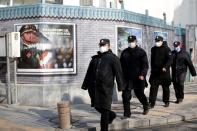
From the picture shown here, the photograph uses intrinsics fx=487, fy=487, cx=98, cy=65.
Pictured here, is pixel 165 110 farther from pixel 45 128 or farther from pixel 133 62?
pixel 45 128

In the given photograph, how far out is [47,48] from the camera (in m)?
14.1

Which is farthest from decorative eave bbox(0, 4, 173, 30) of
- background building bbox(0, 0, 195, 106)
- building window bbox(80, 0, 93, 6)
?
building window bbox(80, 0, 93, 6)

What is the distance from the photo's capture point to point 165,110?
1273cm

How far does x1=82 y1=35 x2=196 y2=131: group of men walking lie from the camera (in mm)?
9484

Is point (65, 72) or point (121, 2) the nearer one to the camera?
point (65, 72)

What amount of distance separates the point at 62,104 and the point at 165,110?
3.67m

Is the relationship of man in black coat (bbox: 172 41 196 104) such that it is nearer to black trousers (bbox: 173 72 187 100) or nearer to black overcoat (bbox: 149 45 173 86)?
black trousers (bbox: 173 72 187 100)

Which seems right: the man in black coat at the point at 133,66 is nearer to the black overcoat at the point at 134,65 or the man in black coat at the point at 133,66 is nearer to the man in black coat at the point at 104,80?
the black overcoat at the point at 134,65

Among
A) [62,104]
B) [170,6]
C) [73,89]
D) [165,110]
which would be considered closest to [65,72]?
[73,89]

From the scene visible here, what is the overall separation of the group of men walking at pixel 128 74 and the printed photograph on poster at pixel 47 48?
279 centimetres

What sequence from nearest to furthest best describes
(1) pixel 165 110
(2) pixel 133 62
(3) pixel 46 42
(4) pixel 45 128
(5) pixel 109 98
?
(5) pixel 109 98 → (4) pixel 45 128 → (2) pixel 133 62 → (1) pixel 165 110 → (3) pixel 46 42

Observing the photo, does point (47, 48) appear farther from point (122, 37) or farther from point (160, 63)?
point (160, 63)

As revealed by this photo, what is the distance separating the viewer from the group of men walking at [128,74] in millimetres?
9484

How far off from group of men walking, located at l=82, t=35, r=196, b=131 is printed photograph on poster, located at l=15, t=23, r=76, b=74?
9.15 ft
